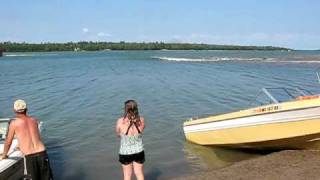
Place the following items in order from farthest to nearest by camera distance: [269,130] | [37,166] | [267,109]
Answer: [269,130], [267,109], [37,166]

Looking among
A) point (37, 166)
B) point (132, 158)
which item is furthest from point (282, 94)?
point (37, 166)

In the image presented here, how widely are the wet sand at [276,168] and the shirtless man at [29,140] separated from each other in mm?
3121

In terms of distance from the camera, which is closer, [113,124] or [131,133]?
[131,133]

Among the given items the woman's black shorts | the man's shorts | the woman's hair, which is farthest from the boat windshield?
the man's shorts

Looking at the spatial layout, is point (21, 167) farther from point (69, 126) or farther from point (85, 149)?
point (69, 126)

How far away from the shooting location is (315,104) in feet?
32.5

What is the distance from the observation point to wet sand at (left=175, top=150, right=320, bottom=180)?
9.20m

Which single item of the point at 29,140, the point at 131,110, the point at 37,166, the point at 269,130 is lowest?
the point at 269,130

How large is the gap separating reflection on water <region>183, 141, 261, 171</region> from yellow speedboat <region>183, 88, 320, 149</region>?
0.70 feet

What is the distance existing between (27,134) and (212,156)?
18.8ft

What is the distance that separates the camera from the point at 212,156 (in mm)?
12062

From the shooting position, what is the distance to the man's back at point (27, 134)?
23.6 feet

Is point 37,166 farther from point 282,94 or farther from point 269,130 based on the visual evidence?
point 282,94

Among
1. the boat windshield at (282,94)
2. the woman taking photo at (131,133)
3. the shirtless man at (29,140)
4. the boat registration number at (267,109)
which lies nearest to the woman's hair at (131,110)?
the woman taking photo at (131,133)
